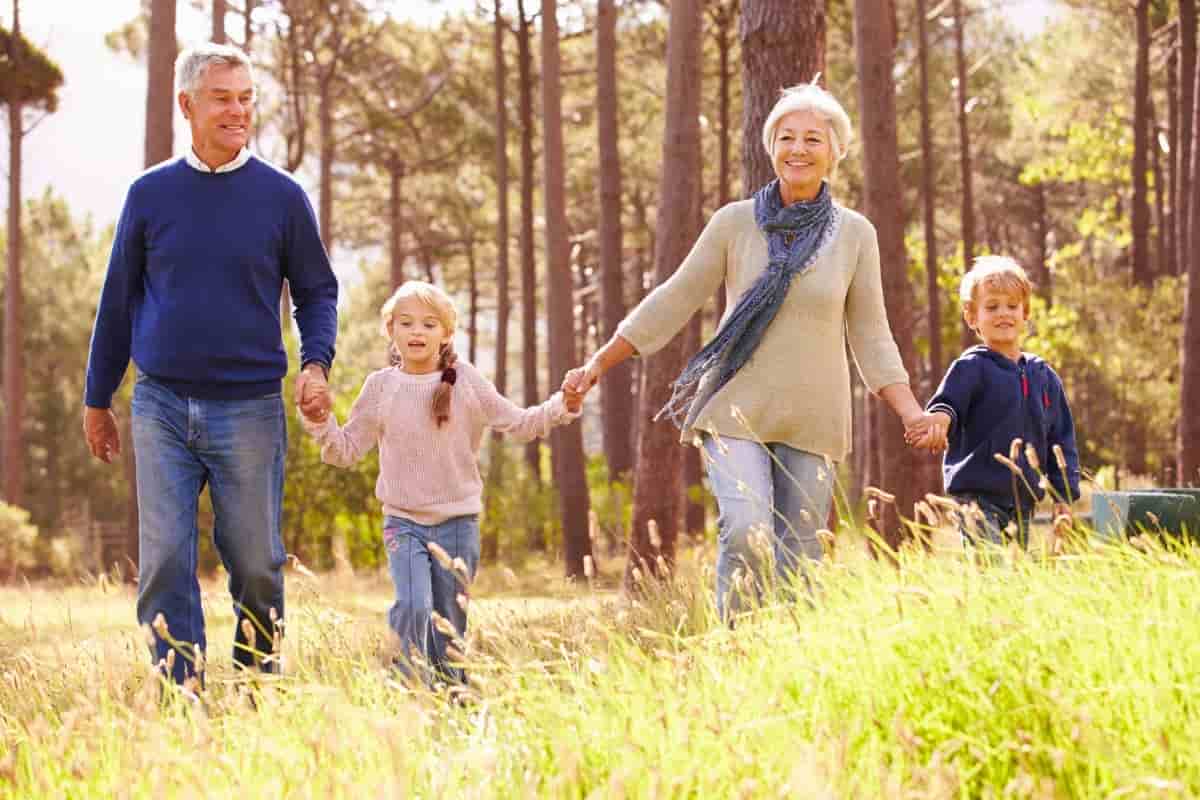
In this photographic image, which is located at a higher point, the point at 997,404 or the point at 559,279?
the point at 559,279

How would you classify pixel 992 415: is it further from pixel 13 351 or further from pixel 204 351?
pixel 13 351

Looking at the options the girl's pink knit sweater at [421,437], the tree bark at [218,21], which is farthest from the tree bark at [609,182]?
the girl's pink knit sweater at [421,437]

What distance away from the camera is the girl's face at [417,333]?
5477 millimetres

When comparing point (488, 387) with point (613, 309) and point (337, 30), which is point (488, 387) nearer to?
point (613, 309)

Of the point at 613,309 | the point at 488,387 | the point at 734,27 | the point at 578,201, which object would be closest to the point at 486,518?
the point at 613,309

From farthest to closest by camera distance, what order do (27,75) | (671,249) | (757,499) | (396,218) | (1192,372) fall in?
1. (396,218)
2. (27,75)
3. (1192,372)
4. (671,249)
5. (757,499)

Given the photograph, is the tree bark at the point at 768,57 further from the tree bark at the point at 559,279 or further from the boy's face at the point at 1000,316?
the tree bark at the point at 559,279

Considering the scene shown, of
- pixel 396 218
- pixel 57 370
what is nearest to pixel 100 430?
pixel 396 218

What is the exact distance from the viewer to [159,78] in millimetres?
12766

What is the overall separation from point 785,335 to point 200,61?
2.14 meters

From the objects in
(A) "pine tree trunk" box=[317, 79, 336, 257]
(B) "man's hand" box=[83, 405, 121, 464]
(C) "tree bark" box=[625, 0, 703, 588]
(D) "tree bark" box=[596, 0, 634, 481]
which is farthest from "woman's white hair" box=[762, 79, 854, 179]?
(A) "pine tree trunk" box=[317, 79, 336, 257]

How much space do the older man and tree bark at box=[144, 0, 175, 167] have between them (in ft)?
26.8

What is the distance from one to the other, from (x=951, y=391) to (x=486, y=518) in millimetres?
14816

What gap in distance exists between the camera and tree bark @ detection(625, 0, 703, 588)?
1062cm
